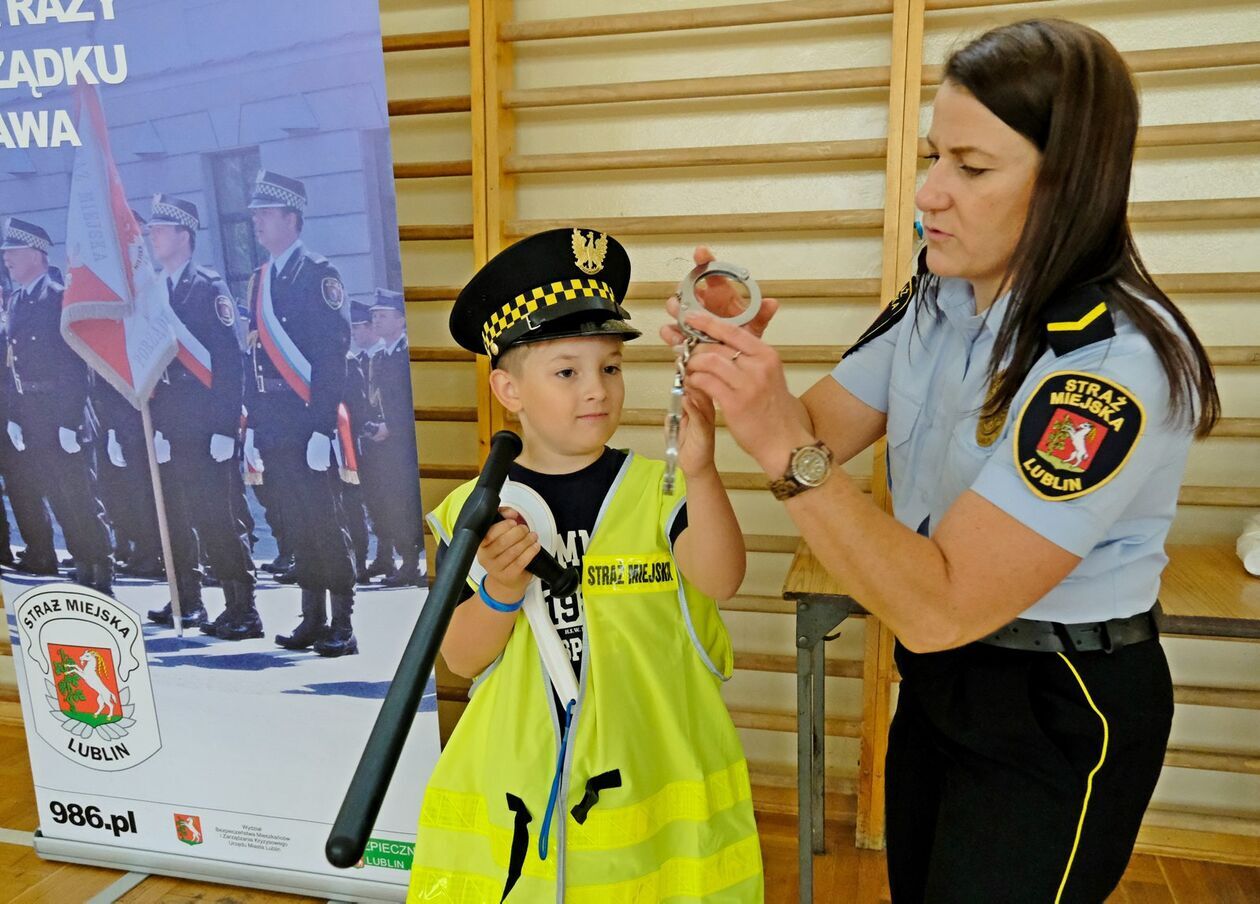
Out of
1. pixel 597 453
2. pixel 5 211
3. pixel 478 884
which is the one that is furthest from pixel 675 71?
pixel 478 884

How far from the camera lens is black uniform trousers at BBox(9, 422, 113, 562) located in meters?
2.06

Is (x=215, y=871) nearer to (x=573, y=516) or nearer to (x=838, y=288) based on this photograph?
(x=573, y=516)

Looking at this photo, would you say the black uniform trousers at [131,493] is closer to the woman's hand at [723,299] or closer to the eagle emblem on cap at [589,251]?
the eagle emblem on cap at [589,251]

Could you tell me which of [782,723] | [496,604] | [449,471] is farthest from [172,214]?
[782,723]

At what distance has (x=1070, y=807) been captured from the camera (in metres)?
1.06

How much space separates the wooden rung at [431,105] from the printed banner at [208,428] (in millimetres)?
726

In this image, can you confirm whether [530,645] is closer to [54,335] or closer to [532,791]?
[532,791]

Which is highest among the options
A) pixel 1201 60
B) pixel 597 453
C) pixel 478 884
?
pixel 1201 60

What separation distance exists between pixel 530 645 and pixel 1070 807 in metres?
0.77

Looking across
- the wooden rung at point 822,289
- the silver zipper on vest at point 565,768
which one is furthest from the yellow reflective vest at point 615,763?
the wooden rung at point 822,289

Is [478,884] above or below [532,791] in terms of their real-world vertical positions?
below

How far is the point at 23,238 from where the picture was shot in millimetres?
1972

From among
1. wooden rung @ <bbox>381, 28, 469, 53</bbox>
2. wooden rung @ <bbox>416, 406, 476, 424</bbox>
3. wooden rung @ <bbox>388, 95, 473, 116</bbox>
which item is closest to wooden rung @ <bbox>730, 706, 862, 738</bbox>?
wooden rung @ <bbox>416, 406, 476, 424</bbox>

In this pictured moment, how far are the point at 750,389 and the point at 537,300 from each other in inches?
22.4
